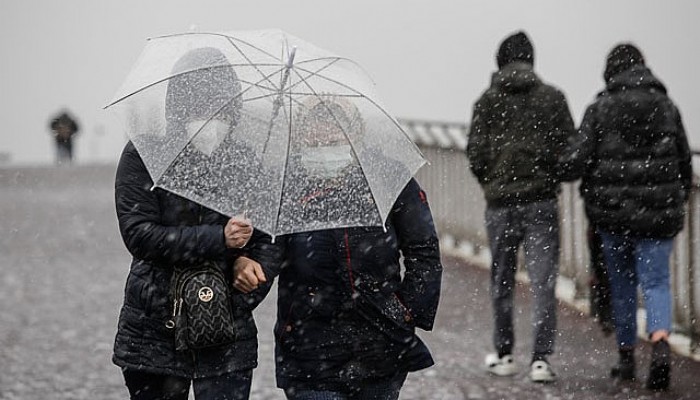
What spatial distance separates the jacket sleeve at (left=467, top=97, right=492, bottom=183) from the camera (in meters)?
7.45

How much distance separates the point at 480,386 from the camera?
7.15 m

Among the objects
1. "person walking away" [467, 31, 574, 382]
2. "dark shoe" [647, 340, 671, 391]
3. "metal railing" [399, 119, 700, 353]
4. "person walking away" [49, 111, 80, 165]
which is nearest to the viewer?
"dark shoe" [647, 340, 671, 391]

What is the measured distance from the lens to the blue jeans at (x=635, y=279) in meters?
6.98

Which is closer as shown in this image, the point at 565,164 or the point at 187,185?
the point at 187,185

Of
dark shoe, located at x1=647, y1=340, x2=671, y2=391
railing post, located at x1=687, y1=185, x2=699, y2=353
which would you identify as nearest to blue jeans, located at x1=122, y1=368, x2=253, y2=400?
dark shoe, located at x1=647, y1=340, x2=671, y2=391

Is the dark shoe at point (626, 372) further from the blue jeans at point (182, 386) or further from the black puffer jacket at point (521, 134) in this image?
the blue jeans at point (182, 386)

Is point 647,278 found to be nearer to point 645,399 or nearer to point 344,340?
point 645,399

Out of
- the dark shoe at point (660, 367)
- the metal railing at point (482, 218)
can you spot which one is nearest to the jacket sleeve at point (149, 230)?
the dark shoe at point (660, 367)

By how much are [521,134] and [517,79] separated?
1.02 ft

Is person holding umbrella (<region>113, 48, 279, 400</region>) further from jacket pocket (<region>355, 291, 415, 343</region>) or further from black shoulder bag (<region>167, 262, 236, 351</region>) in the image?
jacket pocket (<region>355, 291, 415, 343</region>)

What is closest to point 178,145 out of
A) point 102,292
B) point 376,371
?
point 376,371

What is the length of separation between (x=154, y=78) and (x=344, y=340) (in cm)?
105

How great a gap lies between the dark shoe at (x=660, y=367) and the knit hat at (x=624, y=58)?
1476 mm

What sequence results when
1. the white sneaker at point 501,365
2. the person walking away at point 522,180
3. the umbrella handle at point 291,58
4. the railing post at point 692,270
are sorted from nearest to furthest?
the umbrella handle at point 291,58 → the person walking away at point 522,180 → the white sneaker at point 501,365 → the railing post at point 692,270
